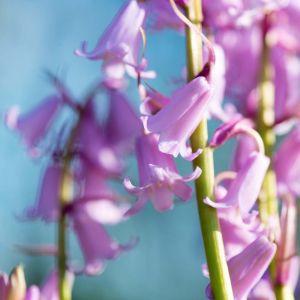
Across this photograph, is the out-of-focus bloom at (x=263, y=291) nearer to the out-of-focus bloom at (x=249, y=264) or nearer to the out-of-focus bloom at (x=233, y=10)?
the out-of-focus bloom at (x=249, y=264)

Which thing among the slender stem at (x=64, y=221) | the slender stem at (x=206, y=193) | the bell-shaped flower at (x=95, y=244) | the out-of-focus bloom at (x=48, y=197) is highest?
the slender stem at (x=206, y=193)

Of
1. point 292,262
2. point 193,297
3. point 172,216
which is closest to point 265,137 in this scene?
point 292,262

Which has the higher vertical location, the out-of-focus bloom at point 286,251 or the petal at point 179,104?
the petal at point 179,104

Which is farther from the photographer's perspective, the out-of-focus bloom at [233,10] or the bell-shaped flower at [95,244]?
the bell-shaped flower at [95,244]

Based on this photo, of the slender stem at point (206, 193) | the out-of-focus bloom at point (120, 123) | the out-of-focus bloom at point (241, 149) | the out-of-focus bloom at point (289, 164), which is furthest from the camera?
the out-of-focus bloom at point (120, 123)

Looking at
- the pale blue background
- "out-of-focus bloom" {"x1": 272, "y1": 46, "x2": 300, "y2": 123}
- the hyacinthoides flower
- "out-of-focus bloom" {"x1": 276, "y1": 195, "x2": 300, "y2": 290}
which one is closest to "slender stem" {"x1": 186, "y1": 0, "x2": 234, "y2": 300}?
the hyacinthoides flower

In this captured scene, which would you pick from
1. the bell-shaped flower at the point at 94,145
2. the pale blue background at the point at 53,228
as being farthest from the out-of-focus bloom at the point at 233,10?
the pale blue background at the point at 53,228

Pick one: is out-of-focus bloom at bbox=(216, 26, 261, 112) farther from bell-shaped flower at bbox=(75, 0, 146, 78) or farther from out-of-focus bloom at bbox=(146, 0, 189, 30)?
bell-shaped flower at bbox=(75, 0, 146, 78)
